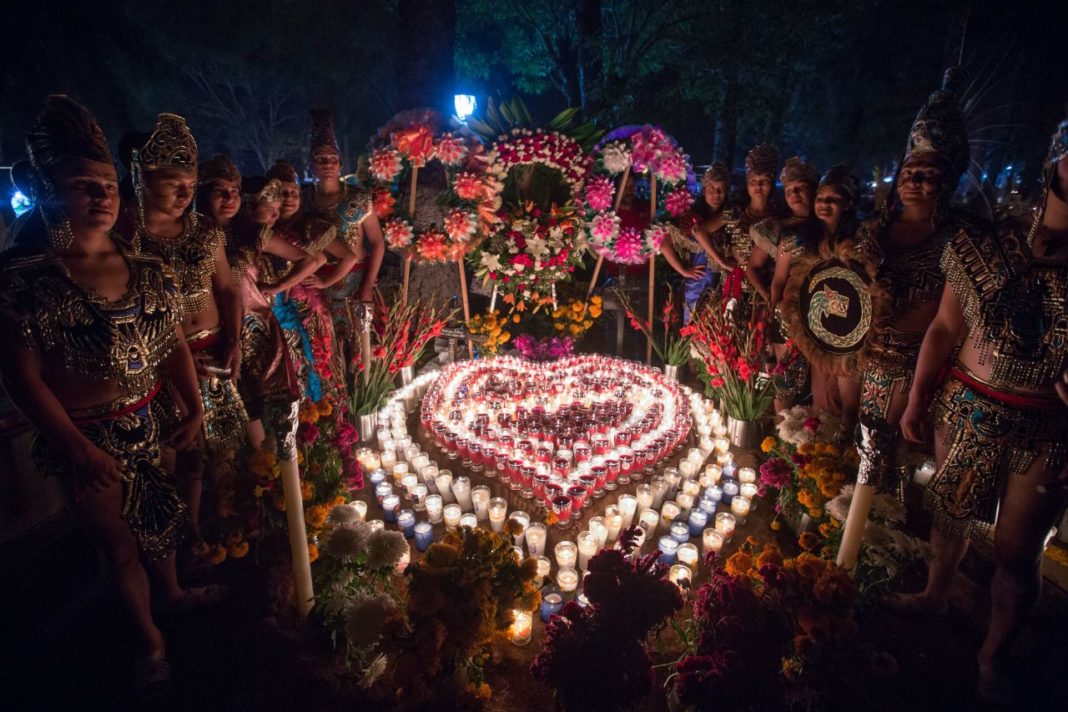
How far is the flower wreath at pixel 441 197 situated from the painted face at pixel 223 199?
186cm

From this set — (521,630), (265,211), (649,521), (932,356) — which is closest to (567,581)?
(521,630)

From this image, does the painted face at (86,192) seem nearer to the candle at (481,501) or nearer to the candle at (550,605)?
the candle at (481,501)

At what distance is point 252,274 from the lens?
336cm

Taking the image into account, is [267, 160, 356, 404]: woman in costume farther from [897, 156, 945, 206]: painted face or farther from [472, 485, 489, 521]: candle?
[897, 156, 945, 206]: painted face

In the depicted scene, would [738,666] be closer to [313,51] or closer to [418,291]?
[418,291]

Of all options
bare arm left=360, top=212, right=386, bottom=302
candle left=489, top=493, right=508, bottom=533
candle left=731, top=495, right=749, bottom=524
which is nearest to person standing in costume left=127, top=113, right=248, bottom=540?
candle left=489, top=493, right=508, bottom=533

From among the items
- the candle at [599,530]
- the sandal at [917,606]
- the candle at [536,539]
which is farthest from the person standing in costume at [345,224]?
the sandal at [917,606]

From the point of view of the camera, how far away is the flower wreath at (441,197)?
4.66 m

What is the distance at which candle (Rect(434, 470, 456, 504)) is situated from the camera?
11.9 feet

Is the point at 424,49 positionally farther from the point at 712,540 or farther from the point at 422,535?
the point at 712,540

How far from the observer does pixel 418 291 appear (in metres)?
5.71

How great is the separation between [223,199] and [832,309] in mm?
3661

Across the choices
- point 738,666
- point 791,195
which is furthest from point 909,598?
point 791,195

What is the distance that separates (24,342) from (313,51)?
1725 cm
